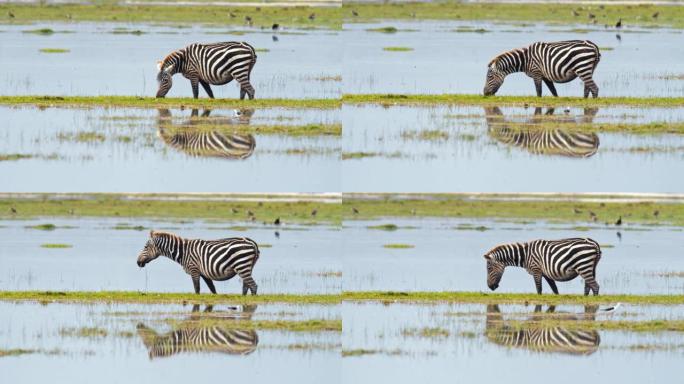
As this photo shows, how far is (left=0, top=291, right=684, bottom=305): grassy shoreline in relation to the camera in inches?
803

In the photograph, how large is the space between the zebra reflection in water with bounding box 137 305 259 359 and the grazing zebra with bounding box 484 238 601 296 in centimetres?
450

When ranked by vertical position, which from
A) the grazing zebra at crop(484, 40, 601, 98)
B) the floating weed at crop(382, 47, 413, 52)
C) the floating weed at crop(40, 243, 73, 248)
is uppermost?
the floating weed at crop(382, 47, 413, 52)

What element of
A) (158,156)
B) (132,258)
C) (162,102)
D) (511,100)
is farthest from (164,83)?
(511,100)

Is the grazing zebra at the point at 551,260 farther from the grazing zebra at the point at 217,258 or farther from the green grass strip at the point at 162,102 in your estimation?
the green grass strip at the point at 162,102

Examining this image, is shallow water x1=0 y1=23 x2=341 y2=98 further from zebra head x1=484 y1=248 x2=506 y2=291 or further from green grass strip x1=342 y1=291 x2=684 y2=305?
green grass strip x1=342 y1=291 x2=684 y2=305

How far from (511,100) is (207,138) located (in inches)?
199

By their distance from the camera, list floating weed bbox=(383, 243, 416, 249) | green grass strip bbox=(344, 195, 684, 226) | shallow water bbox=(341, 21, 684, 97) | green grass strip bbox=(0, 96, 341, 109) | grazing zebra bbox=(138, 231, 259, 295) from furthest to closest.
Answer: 1. green grass strip bbox=(344, 195, 684, 226)
2. shallow water bbox=(341, 21, 684, 97)
3. floating weed bbox=(383, 243, 416, 249)
4. green grass strip bbox=(0, 96, 341, 109)
5. grazing zebra bbox=(138, 231, 259, 295)

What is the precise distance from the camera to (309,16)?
38.4 meters

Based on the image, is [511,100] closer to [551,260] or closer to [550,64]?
[550,64]

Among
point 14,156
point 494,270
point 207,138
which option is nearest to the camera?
point 14,156

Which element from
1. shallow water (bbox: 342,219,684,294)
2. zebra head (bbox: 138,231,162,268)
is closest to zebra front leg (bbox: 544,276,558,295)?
shallow water (bbox: 342,219,684,294)

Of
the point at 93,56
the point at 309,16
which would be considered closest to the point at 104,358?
the point at 93,56

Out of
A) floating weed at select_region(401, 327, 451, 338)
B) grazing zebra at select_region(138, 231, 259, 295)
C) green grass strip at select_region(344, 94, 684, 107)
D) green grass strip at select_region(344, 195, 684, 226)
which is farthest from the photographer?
green grass strip at select_region(344, 195, 684, 226)

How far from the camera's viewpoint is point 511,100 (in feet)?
81.9
